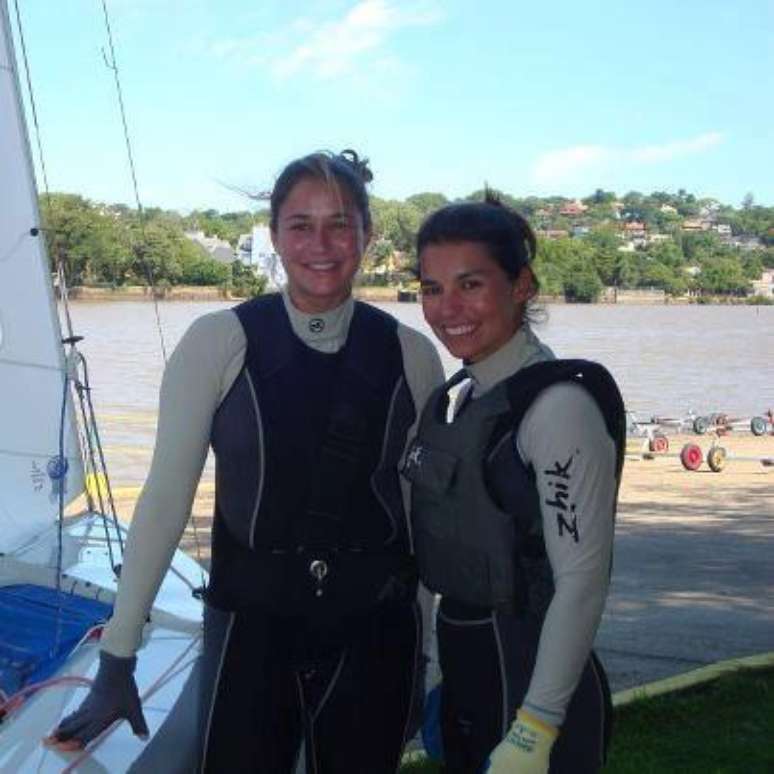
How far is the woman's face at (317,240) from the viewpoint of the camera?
2.30m

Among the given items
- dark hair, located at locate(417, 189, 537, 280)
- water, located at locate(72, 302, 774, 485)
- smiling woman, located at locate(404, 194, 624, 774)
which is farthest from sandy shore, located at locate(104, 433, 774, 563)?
dark hair, located at locate(417, 189, 537, 280)

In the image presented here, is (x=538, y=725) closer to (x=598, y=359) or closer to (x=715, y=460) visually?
(x=715, y=460)

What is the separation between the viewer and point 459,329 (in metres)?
2.16

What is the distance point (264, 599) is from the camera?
2.24m

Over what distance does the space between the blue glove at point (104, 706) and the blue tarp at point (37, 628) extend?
0.58 m

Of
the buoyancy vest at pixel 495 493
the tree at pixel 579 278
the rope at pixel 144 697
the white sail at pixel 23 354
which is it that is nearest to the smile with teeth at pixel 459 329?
the buoyancy vest at pixel 495 493

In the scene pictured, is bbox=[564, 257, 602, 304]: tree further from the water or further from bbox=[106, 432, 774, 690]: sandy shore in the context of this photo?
bbox=[106, 432, 774, 690]: sandy shore

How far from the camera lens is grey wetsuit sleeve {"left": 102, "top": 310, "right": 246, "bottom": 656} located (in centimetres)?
219

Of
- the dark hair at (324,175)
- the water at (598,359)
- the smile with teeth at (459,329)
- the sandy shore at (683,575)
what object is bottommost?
the water at (598,359)

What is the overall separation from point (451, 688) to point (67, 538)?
1771 millimetres

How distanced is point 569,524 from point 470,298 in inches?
16.4

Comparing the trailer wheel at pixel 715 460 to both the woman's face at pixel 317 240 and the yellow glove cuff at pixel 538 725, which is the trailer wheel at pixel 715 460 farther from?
the yellow glove cuff at pixel 538 725

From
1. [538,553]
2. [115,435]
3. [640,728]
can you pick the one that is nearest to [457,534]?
[538,553]

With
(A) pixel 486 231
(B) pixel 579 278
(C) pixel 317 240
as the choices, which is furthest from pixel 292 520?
(B) pixel 579 278
